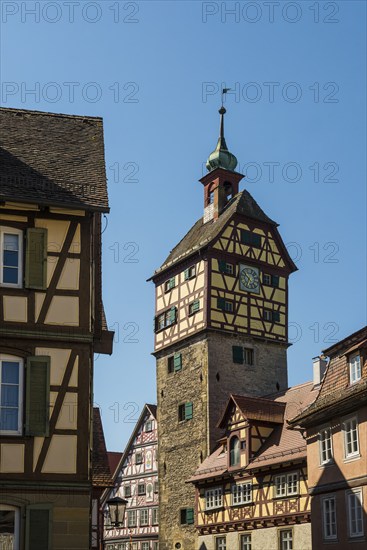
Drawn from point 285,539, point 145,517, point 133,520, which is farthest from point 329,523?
point 133,520

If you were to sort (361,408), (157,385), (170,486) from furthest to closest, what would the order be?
1. (157,385)
2. (170,486)
3. (361,408)

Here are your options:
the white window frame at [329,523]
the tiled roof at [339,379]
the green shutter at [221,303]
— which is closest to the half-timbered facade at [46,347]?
the tiled roof at [339,379]

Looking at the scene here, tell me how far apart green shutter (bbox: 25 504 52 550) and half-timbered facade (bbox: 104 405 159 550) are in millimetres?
44435

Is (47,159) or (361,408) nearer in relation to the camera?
(47,159)

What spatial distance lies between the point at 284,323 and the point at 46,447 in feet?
116

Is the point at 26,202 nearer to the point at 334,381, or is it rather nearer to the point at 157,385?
the point at 334,381

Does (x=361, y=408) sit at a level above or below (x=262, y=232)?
below

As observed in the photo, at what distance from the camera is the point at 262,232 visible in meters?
53.3

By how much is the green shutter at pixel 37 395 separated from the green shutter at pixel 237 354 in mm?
31895

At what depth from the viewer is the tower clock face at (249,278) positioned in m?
51.3

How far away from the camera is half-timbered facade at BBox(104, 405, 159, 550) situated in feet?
203

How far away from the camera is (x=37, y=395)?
18.4m

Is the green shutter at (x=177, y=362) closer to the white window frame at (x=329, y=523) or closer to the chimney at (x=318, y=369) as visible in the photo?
the chimney at (x=318, y=369)

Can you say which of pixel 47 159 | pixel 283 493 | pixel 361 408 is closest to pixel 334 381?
pixel 361 408
